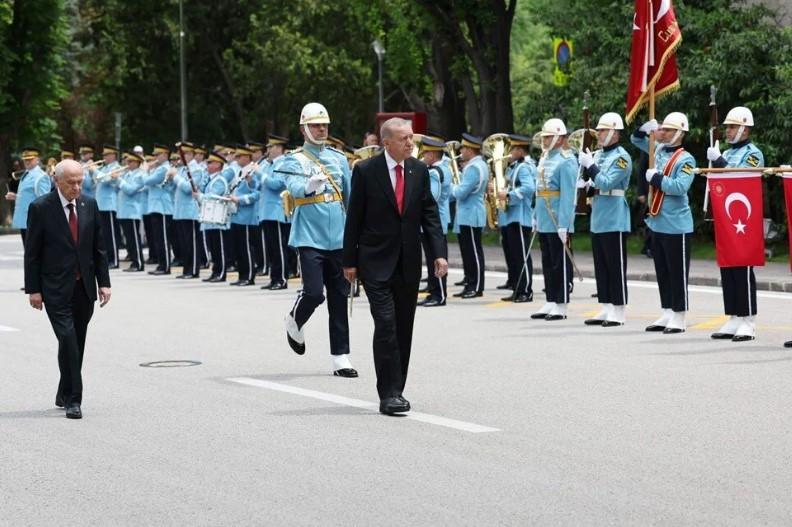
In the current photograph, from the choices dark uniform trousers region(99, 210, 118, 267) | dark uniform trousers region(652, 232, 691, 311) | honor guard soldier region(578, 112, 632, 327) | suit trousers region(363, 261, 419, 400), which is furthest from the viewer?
dark uniform trousers region(99, 210, 118, 267)

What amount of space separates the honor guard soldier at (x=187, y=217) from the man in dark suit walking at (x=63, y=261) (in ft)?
47.8

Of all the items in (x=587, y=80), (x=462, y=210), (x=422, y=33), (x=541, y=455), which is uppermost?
(x=422, y=33)

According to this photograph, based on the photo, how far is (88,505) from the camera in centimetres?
780

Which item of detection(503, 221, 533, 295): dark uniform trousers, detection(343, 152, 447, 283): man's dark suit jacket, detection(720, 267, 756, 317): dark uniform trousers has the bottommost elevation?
detection(720, 267, 756, 317): dark uniform trousers

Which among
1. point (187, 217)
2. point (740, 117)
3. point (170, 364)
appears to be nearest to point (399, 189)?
point (170, 364)

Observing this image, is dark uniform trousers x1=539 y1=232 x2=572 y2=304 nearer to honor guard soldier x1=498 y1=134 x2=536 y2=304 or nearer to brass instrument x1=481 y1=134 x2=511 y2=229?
honor guard soldier x1=498 y1=134 x2=536 y2=304

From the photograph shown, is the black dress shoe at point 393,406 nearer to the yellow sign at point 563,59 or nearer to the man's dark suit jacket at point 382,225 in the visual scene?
the man's dark suit jacket at point 382,225

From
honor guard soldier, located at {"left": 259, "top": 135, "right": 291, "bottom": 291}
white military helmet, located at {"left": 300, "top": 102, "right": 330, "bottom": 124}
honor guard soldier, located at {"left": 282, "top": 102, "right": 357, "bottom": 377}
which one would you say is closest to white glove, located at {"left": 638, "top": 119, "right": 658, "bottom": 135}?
honor guard soldier, located at {"left": 282, "top": 102, "right": 357, "bottom": 377}

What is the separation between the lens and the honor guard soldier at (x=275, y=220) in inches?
889

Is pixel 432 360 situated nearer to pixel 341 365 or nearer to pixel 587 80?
pixel 341 365

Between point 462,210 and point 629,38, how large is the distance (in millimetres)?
9171

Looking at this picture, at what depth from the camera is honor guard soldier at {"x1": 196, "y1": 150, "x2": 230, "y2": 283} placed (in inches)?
961

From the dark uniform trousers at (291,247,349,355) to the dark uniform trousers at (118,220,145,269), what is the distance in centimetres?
1503

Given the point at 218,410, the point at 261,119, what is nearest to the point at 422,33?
the point at 261,119
